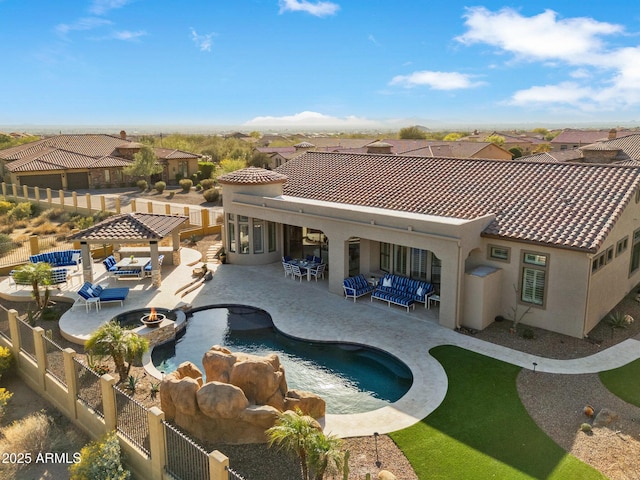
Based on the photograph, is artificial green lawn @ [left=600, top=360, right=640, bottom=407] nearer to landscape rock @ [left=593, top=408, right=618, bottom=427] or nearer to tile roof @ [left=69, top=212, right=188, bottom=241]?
landscape rock @ [left=593, top=408, right=618, bottom=427]

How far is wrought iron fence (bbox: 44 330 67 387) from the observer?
1419 centimetres

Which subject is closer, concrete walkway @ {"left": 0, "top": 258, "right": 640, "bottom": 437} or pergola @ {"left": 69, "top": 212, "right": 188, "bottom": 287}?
concrete walkway @ {"left": 0, "top": 258, "right": 640, "bottom": 437}

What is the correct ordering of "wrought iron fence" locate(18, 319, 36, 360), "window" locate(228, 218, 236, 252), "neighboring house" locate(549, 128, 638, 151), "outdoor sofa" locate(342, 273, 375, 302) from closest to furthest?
"wrought iron fence" locate(18, 319, 36, 360) < "outdoor sofa" locate(342, 273, 375, 302) < "window" locate(228, 218, 236, 252) < "neighboring house" locate(549, 128, 638, 151)

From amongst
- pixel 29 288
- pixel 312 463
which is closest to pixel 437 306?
pixel 312 463

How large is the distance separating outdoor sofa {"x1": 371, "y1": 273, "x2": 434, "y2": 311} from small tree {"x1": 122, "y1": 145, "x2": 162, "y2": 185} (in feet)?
140

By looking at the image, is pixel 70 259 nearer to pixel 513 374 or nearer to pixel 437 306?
pixel 437 306

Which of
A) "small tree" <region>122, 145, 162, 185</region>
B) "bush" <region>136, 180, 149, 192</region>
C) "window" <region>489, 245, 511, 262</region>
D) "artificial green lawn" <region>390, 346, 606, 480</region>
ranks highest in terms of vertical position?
"small tree" <region>122, 145, 162, 185</region>

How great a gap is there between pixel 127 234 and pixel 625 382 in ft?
64.0

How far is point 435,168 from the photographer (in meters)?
26.0

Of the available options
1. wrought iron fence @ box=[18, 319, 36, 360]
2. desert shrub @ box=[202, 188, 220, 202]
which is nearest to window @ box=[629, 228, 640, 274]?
wrought iron fence @ box=[18, 319, 36, 360]

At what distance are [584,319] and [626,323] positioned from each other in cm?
242

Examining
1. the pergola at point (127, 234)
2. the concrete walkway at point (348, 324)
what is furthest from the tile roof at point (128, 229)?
the concrete walkway at point (348, 324)

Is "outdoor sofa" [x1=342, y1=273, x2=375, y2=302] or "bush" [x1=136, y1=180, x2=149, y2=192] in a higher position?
"bush" [x1=136, y1=180, x2=149, y2=192]

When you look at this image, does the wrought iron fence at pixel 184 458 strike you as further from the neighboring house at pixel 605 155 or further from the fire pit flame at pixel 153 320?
the neighboring house at pixel 605 155
